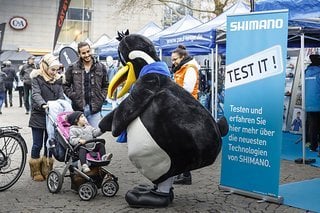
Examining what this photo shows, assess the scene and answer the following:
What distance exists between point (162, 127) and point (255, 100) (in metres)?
1.36

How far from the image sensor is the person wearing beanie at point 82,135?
225 inches

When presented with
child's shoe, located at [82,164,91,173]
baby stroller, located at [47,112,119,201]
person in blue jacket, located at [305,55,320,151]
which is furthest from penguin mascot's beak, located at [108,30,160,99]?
person in blue jacket, located at [305,55,320,151]

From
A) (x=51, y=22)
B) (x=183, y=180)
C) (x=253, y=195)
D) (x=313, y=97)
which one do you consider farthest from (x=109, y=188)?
(x=51, y=22)

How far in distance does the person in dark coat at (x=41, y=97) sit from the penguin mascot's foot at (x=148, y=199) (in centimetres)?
181

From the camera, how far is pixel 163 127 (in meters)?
5.06

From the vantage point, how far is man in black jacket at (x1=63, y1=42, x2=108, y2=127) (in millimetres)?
6593

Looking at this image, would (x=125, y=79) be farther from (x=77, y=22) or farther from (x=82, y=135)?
(x=77, y=22)

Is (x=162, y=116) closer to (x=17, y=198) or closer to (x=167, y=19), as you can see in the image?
(x=17, y=198)

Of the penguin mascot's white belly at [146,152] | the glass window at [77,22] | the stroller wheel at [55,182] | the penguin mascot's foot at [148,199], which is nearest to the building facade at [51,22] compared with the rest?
the glass window at [77,22]

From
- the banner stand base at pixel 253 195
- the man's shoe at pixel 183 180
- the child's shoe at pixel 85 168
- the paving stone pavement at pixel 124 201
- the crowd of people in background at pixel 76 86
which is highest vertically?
the crowd of people in background at pixel 76 86

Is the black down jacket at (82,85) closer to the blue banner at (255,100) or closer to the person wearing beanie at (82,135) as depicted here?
the person wearing beanie at (82,135)

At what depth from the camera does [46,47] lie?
4997cm

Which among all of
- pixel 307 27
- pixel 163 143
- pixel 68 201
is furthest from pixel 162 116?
pixel 307 27

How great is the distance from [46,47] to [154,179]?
4661 centimetres
